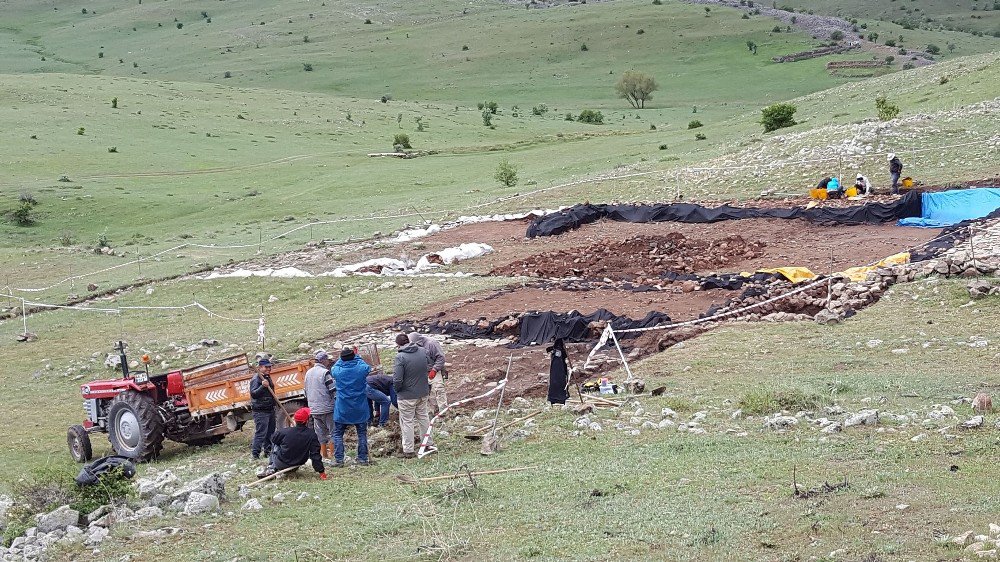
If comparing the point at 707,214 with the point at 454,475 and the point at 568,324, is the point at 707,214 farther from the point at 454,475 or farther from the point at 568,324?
the point at 454,475

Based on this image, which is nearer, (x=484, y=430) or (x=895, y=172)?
(x=484, y=430)

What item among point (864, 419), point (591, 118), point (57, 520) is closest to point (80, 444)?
point (57, 520)

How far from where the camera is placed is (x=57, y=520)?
39.5ft

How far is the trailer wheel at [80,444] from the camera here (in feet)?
57.9

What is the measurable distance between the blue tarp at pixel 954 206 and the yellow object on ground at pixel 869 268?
5.94 metres

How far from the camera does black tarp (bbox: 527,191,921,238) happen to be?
30.1m

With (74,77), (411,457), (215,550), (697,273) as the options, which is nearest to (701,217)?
(697,273)

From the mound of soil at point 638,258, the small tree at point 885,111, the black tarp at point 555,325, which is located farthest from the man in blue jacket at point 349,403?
the small tree at point 885,111

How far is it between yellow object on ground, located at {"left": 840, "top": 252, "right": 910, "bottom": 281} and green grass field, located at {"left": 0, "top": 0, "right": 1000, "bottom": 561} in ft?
6.40

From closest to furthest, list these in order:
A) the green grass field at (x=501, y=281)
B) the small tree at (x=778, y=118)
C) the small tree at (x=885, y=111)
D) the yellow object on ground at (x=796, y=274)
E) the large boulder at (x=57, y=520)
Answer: the green grass field at (x=501, y=281) → the large boulder at (x=57, y=520) → the yellow object on ground at (x=796, y=274) → the small tree at (x=885, y=111) → the small tree at (x=778, y=118)

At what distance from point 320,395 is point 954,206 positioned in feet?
68.9

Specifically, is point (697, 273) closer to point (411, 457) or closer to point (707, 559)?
point (411, 457)

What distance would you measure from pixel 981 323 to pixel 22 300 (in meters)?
26.8

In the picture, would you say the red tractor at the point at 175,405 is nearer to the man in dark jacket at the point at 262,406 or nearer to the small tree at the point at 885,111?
the man in dark jacket at the point at 262,406
